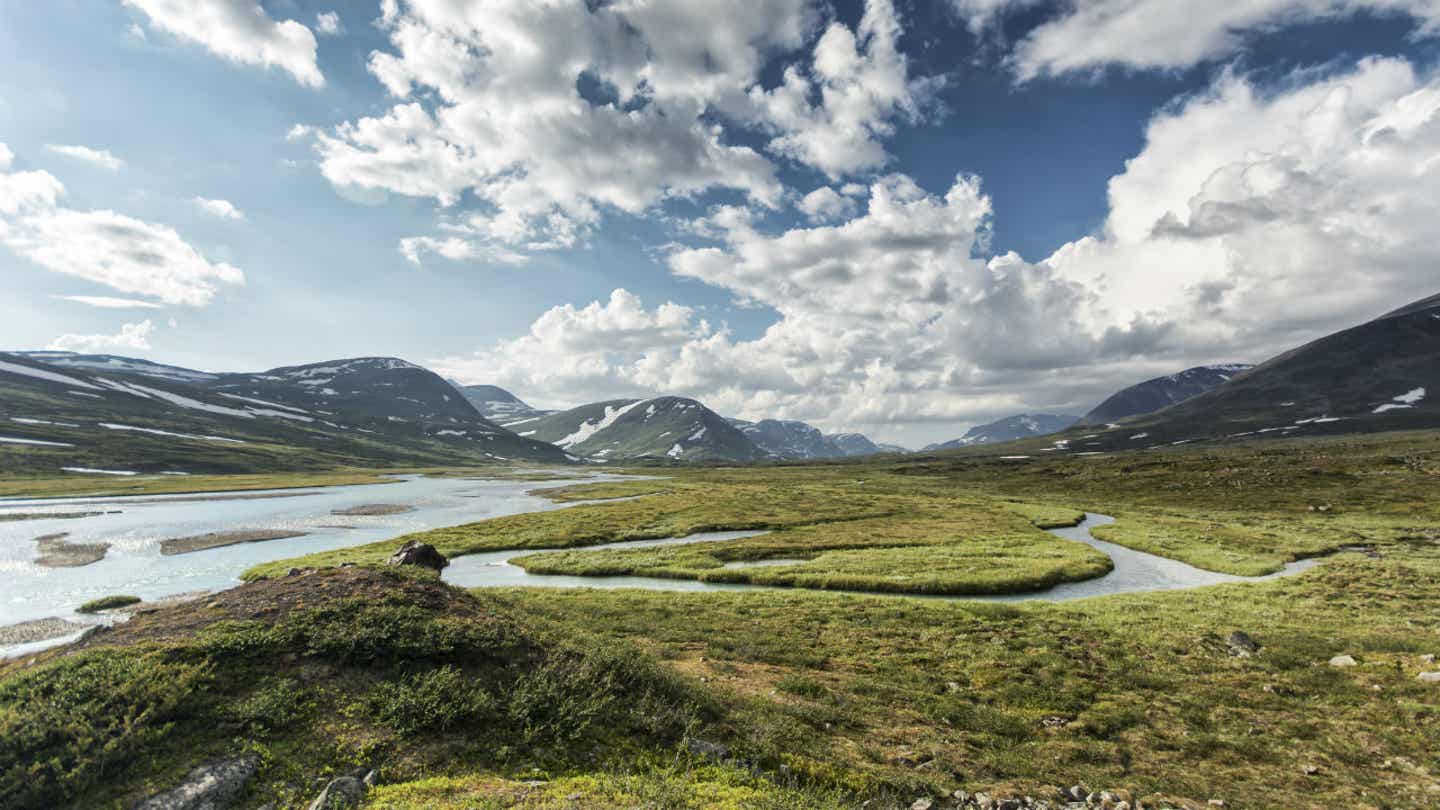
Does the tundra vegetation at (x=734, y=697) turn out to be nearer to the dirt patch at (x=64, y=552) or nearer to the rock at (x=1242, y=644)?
the rock at (x=1242, y=644)

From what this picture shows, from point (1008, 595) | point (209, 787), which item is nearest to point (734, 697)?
point (209, 787)

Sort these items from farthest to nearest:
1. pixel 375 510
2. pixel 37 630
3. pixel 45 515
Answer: pixel 375 510 < pixel 45 515 < pixel 37 630

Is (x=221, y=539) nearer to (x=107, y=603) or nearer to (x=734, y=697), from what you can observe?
(x=107, y=603)

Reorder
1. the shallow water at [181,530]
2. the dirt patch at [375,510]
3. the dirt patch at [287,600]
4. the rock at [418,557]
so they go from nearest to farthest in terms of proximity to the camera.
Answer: the dirt patch at [287,600] < the rock at [418,557] < the shallow water at [181,530] < the dirt patch at [375,510]

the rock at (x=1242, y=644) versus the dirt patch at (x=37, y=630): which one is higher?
the dirt patch at (x=37, y=630)

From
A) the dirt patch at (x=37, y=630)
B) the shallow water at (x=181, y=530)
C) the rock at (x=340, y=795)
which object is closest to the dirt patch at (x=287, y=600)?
the rock at (x=340, y=795)

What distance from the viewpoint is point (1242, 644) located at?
24.9m

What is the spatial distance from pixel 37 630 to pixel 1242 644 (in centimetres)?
5957

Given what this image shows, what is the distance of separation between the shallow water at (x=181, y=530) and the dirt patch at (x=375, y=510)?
1.99 m

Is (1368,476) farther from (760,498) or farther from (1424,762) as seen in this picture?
(1424,762)

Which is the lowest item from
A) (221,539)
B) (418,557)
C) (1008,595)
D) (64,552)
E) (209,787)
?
(1008,595)

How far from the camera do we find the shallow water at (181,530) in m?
38.6

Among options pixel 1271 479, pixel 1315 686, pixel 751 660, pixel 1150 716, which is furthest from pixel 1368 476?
pixel 751 660

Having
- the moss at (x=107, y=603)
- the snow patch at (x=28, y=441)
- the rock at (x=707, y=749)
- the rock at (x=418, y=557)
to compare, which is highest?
the snow patch at (x=28, y=441)
